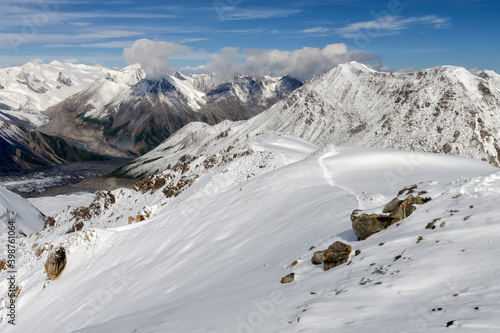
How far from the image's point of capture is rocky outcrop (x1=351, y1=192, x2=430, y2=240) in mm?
14016

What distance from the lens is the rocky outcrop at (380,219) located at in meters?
14.0

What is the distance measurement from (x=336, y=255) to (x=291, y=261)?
8.42 feet

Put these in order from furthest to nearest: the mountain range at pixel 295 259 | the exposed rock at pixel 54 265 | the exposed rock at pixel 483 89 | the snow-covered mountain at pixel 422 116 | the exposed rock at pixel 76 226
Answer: the exposed rock at pixel 483 89 → the snow-covered mountain at pixel 422 116 → the exposed rock at pixel 76 226 → the exposed rock at pixel 54 265 → the mountain range at pixel 295 259

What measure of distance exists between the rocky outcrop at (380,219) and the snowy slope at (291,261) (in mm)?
502

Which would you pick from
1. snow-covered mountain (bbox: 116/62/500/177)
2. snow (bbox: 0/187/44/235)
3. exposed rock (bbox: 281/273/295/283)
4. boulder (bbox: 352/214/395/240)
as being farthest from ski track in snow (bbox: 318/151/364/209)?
snow-covered mountain (bbox: 116/62/500/177)

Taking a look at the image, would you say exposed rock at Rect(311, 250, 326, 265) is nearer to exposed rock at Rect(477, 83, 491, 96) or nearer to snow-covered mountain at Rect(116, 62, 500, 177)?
snow-covered mountain at Rect(116, 62, 500, 177)

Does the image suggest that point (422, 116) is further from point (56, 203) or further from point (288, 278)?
point (56, 203)

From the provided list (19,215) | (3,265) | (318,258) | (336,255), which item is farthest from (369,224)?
(19,215)

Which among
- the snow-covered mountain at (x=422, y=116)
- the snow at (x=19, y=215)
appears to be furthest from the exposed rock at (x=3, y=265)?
the snow-covered mountain at (x=422, y=116)

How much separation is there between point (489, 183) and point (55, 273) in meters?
32.5

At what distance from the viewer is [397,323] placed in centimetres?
776

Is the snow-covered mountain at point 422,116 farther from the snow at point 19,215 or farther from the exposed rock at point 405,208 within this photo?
the exposed rock at point 405,208

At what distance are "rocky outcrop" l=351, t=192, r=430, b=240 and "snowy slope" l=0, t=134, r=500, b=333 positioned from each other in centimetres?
50

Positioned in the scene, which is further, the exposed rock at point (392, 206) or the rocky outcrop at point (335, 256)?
the exposed rock at point (392, 206)
